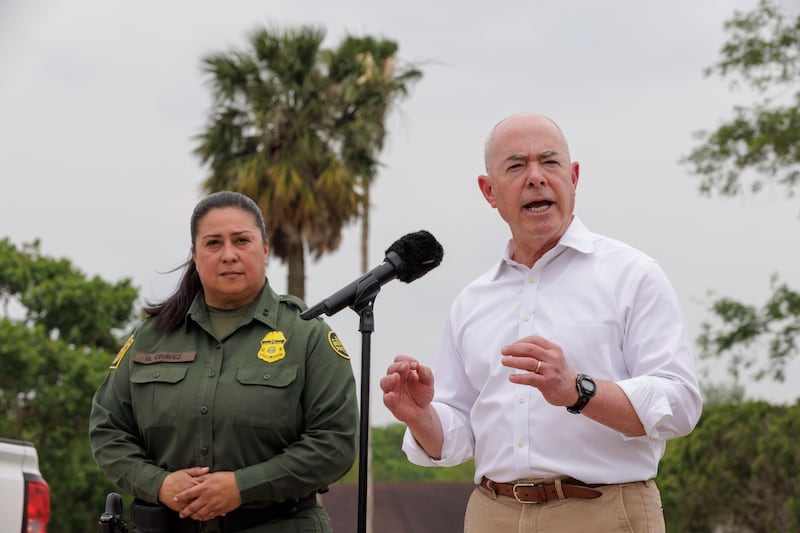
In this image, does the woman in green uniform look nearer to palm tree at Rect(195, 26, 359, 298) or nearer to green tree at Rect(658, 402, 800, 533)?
green tree at Rect(658, 402, 800, 533)

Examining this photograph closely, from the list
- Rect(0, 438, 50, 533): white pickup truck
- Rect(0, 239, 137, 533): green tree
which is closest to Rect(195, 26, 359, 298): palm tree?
Rect(0, 239, 137, 533): green tree

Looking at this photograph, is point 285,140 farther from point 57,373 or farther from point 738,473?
point 738,473

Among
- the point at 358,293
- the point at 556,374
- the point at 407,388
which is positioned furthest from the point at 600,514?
the point at 358,293

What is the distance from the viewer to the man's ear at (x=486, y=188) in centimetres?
334

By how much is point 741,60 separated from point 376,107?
7.84m

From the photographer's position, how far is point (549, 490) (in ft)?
9.89

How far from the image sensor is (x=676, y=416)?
2814mm

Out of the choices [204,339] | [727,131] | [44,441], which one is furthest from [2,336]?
[204,339]

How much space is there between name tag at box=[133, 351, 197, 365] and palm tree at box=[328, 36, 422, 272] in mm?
19601

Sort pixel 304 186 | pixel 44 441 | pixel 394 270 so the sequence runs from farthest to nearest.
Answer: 1. pixel 44 441
2. pixel 304 186
3. pixel 394 270

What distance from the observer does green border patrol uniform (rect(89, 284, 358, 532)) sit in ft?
11.5

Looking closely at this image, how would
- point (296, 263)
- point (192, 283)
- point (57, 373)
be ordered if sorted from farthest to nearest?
point (57, 373), point (296, 263), point (192, 283)

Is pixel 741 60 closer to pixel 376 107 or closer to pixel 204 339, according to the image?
pixel 376 107

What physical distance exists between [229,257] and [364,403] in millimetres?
869
